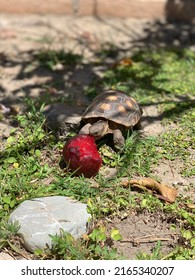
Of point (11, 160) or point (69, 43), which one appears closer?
point (11, 160)

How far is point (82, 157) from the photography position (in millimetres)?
4629

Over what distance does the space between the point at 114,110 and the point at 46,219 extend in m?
1.48

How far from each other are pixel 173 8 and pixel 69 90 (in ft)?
9.29

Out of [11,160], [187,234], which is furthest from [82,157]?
[187,234]

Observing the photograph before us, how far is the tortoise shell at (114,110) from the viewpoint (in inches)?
201

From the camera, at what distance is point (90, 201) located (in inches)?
174

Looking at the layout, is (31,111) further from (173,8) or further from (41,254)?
(173,8)

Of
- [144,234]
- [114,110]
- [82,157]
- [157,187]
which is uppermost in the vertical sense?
[114,110]

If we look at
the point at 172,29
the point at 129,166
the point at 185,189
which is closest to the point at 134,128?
the point at 129,166

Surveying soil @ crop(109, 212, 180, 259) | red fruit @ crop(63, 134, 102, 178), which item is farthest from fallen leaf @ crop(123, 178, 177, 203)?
red fruit @ crop(63, 134, 102, 178)

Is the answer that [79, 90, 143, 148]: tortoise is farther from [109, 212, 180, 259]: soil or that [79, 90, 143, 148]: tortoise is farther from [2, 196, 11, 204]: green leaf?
[2, 196, 11, 204]: green leaf

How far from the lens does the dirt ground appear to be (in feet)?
20.4

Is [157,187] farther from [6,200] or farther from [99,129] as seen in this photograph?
[6,200]

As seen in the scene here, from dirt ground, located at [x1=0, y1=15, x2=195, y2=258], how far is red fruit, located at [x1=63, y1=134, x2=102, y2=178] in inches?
25.5
